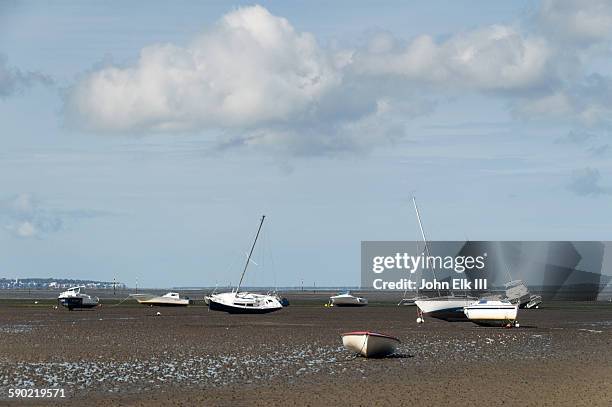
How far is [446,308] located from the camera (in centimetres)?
7181

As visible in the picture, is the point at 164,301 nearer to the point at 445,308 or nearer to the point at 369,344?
the point at 445,308

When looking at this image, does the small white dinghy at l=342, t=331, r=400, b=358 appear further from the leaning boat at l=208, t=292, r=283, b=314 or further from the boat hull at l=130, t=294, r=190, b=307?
the boat hull at l=130, t=294, r=190, b=307

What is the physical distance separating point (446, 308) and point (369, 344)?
35.0m

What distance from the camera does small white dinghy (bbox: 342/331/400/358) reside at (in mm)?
37844

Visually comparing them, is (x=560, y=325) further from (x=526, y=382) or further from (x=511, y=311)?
(x=526, y=382)

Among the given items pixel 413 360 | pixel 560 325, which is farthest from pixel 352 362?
pixel 560 325

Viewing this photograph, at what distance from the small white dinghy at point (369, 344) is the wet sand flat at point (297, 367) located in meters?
0.53

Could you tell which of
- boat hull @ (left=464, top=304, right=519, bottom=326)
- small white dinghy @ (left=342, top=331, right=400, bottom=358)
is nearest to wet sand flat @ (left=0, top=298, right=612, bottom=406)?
small white dinghy @ (left=342, top=331, right=400, bottom=358)

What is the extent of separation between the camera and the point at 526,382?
30.8m

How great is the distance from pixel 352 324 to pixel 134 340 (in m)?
24.0

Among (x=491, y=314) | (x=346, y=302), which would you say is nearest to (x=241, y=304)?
(x=491, y=314)

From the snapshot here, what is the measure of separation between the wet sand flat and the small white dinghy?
53 cm

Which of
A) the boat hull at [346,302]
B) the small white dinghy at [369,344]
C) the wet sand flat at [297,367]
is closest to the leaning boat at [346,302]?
the boat hull at [346,302]

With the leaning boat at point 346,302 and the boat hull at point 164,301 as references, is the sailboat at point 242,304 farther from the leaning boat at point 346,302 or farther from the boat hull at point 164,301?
the leaning boat at point 346,302
